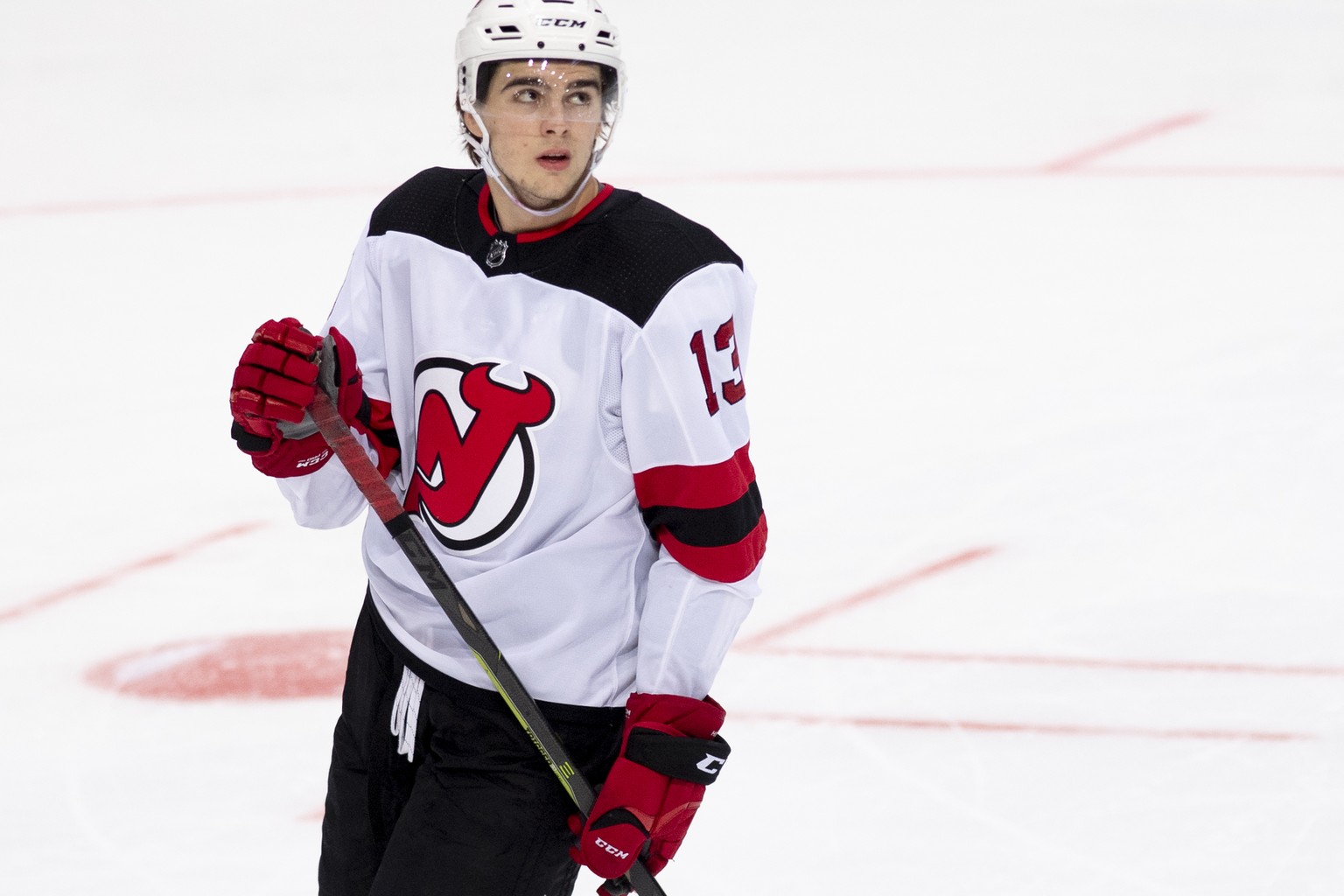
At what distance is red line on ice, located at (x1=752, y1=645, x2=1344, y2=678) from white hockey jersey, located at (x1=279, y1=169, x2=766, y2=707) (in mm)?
1136

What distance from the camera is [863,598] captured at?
114 inches

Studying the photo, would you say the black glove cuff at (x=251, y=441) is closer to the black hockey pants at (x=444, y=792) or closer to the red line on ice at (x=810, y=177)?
the black hockey pants at (x=444, y=792)

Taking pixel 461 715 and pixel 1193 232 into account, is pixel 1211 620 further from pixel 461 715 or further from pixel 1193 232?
pixel 1193 232

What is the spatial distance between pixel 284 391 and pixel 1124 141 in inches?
165

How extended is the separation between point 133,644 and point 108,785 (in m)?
0.38

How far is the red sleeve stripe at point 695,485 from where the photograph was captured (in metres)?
1.53

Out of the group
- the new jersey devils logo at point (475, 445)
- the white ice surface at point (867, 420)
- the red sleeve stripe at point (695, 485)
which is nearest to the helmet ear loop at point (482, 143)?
the new jersey devils logo at point (475, 445)

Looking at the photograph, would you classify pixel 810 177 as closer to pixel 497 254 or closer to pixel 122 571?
pixel 122 571

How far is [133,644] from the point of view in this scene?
9.13 feet

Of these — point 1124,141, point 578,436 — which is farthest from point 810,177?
point 578,436

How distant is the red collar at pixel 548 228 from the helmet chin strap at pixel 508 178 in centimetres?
2

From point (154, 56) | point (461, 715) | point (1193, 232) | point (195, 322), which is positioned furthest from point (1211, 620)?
point (154, 56)

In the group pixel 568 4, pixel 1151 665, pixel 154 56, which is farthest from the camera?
pixel 154 56

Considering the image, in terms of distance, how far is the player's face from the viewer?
157 cm
